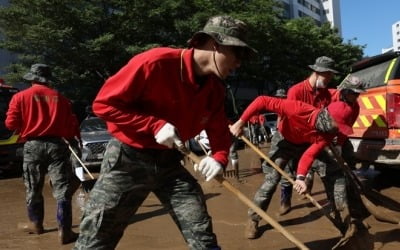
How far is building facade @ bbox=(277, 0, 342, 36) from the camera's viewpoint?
65750 millimetres

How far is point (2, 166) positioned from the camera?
12.2m

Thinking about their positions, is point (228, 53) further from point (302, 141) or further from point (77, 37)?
point (77, 37)

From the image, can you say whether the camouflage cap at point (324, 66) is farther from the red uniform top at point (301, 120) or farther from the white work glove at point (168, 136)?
the white work glove at point (168, 136)

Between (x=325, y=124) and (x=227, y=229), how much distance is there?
1736 mm

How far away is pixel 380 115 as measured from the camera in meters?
6.69

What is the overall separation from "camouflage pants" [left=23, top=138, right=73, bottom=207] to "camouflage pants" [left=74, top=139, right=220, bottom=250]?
2.49 meters

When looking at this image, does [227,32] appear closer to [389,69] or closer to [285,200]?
[285,200]

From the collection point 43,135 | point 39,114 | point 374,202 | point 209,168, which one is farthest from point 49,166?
point 374,202

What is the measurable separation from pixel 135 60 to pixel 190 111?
436mm

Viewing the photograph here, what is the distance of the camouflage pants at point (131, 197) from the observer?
2.88 meters

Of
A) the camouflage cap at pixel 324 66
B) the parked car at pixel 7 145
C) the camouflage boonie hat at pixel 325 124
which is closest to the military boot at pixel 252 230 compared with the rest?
the camouflage boonie hat at pixel 325 124

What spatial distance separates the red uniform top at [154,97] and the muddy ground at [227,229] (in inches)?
84.2

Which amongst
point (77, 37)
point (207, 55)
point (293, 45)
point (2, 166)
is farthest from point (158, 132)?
point (293, 45)

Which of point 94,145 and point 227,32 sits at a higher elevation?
point 227,32
